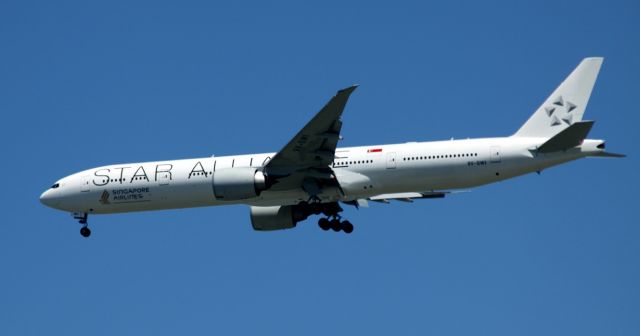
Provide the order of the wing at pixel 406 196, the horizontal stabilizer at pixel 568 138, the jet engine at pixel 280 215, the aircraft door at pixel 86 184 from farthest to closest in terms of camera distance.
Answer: the jet engine at pixel 280 215
the aircraft door at pixel 86 184
the wing at pixel 406 196
the horizontal stabilizer at pixel 568 138

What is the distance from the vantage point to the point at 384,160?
38531mm

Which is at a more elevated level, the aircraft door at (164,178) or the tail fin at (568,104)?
the tail fin at (568,104)

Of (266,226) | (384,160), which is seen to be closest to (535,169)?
(384,160)

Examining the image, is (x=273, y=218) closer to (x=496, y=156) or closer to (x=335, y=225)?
(x=335, y=225)

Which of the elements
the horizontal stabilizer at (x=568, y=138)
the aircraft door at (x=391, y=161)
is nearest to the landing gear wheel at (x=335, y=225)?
the aircraft door at (x=391, y=161)

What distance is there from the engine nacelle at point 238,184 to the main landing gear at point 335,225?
380 cm

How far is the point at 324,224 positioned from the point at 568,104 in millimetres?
9858

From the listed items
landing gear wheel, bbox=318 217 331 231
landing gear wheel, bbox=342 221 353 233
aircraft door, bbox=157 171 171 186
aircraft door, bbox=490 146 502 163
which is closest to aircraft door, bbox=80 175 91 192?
aircraft door, bbox=157 171 171 186

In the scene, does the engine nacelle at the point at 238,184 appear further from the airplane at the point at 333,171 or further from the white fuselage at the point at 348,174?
the white fuselage at the point at 348,174

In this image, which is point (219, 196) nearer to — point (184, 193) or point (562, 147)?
point (184, 193)

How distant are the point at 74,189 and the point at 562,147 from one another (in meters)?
18.1

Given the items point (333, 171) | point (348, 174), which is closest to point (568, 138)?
point (348, 174)

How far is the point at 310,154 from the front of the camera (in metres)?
37.9

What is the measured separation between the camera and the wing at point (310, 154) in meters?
36.4
